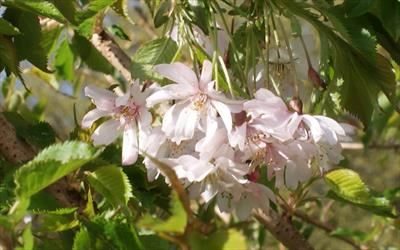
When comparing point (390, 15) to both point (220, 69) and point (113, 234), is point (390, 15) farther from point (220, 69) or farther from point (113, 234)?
point (113, 234)

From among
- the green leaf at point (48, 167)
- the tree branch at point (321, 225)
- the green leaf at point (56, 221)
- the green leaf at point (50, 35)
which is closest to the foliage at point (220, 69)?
the green leaf at point (56, 221)

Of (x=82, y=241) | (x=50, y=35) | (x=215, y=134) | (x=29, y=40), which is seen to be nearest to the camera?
(x=82, y=241)

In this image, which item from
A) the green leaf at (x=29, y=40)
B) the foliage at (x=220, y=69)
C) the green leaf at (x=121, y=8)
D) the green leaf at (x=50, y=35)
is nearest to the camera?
the foliage at (x=220, y=69)

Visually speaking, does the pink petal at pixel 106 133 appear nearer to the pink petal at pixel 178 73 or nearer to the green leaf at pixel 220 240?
the pink petal at pixel 178 73

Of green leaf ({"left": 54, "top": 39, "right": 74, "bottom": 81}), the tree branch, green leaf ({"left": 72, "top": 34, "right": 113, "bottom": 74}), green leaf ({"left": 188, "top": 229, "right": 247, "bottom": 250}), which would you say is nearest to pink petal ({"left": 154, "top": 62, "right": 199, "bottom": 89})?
green leaf ({"left": 188, "top": 229, "right": 247, "bottom": 250})

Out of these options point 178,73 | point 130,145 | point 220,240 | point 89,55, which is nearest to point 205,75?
point 178,73

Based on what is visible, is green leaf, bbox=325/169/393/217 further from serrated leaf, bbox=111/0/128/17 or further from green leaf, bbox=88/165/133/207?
serrated leaf, bbox=111/0/128/17
